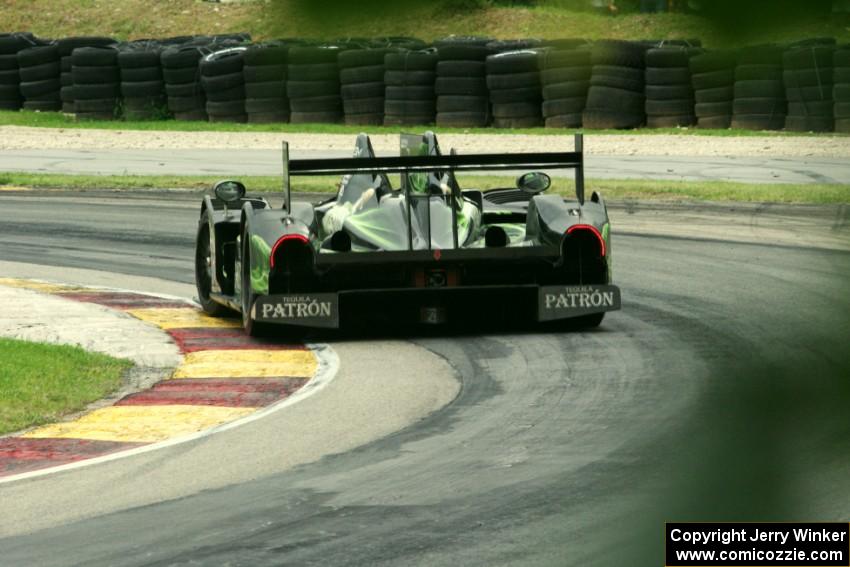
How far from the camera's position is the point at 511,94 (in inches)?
973

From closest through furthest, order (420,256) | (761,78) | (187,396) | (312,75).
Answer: (761,78), (312,75), (187,396), (420,256)

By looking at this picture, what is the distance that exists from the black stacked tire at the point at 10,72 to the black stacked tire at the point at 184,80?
10.3ft

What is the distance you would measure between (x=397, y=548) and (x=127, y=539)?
0.89 meters

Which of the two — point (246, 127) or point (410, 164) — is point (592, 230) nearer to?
point (410, 164)

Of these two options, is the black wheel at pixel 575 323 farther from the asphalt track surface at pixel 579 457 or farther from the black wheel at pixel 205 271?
the black wheel at pixel 205 271

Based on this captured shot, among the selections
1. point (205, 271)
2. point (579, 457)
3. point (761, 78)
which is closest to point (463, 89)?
point (205, 271)

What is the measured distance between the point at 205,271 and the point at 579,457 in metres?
5.43

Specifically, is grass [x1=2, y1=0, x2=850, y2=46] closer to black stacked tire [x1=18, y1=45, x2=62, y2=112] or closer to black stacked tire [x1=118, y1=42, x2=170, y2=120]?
black stacked tire [x1=118, y1=42, x2=170, y2=120]

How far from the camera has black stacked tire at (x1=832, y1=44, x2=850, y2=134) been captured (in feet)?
3.49

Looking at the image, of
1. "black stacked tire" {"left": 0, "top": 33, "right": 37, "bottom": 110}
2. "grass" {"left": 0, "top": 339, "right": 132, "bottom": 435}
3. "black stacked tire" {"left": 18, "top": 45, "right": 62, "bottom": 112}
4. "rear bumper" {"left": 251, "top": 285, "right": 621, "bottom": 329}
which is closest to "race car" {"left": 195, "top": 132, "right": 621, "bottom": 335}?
"rear bumper" {"left": 251, "top": 285, "right": 621, "bottom": 329}

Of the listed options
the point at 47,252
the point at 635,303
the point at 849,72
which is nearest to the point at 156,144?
the point at 47,252

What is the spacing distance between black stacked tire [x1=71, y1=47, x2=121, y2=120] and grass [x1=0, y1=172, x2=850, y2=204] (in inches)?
191

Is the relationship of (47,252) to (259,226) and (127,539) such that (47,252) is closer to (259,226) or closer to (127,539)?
(259,226)

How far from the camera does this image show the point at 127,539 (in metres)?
5.04
